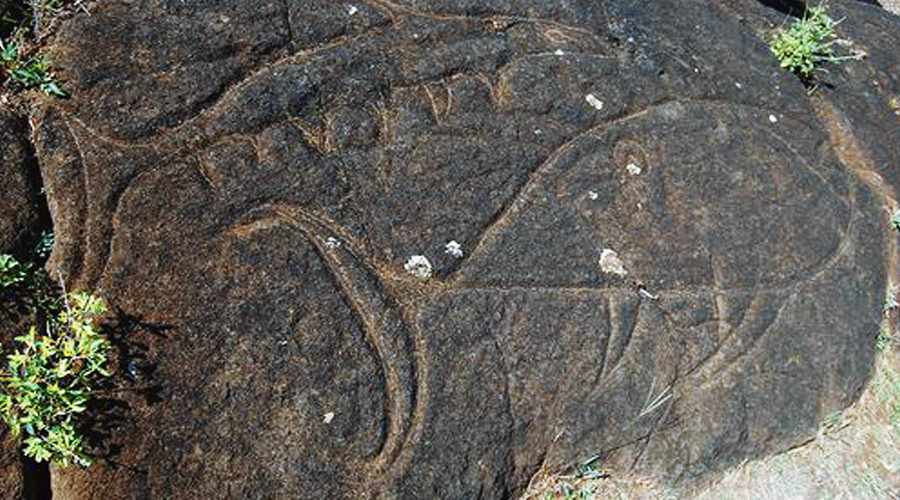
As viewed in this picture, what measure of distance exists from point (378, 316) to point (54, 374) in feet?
3.10

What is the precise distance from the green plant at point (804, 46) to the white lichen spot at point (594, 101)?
3.94 ft

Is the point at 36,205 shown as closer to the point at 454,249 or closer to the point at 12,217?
the point at 12,217

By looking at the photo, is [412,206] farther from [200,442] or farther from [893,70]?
[893,70]

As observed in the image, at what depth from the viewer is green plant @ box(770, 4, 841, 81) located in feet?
14.5

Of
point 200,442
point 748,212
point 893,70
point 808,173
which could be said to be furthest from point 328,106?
point 893,70

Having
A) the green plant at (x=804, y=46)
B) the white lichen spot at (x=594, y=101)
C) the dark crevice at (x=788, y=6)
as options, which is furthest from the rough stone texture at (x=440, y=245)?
the dark crevice at (x=788, y=6)

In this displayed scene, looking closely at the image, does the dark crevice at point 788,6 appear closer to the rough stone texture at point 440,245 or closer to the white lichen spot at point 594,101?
the rough stone texture at point 440,245

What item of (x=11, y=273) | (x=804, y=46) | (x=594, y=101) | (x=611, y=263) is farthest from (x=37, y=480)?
(x=804, y=46)

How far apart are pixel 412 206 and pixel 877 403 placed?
2139mm

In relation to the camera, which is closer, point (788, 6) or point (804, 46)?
point (804, 46)

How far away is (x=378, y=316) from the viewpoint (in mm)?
2961

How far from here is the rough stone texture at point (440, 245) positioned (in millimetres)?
2785

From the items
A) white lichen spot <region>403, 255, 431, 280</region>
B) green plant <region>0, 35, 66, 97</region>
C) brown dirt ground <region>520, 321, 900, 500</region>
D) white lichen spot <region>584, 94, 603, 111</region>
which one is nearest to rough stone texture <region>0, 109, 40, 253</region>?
green plant <region>0, 35, 66, 97</region>

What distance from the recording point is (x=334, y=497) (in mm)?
2814
